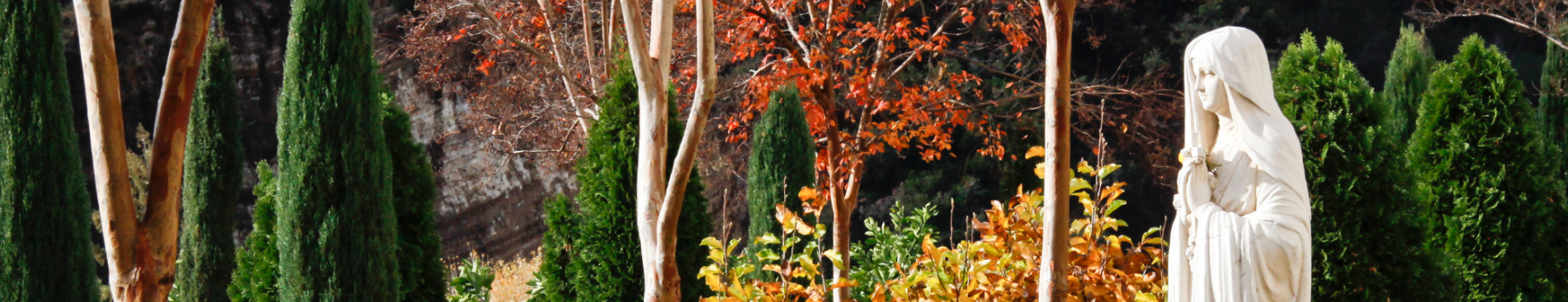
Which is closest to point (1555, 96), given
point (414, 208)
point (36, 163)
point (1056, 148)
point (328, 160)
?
point (1056, 148)

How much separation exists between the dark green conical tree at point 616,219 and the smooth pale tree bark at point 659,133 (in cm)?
128

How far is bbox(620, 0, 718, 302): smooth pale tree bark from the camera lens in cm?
434

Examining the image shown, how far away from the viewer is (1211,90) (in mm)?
2422

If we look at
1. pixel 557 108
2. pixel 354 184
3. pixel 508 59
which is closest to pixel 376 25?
pixel 508 59

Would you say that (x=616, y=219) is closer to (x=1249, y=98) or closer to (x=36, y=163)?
(x=36, y=163)

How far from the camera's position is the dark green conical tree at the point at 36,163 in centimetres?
577

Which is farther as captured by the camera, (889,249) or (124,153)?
(889,249)

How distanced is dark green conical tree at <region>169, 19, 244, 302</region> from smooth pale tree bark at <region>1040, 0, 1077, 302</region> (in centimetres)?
636

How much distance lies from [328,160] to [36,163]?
5.82 feet

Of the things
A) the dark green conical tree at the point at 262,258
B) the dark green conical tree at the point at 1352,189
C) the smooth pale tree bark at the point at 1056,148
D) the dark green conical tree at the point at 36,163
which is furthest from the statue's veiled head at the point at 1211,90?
the dark green conical tree at the point at 36,163

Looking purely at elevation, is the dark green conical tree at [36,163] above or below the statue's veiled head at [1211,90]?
above

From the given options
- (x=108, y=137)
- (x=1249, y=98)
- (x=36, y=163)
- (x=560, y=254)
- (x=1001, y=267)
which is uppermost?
(x=108, y=137)

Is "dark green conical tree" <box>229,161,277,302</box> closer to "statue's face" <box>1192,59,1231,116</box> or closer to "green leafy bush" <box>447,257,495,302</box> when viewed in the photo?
"green leafy bush" <box>447,257,495,302</box>

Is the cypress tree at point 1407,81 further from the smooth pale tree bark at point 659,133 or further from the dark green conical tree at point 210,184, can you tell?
the dark green conical tree at point 210,184
